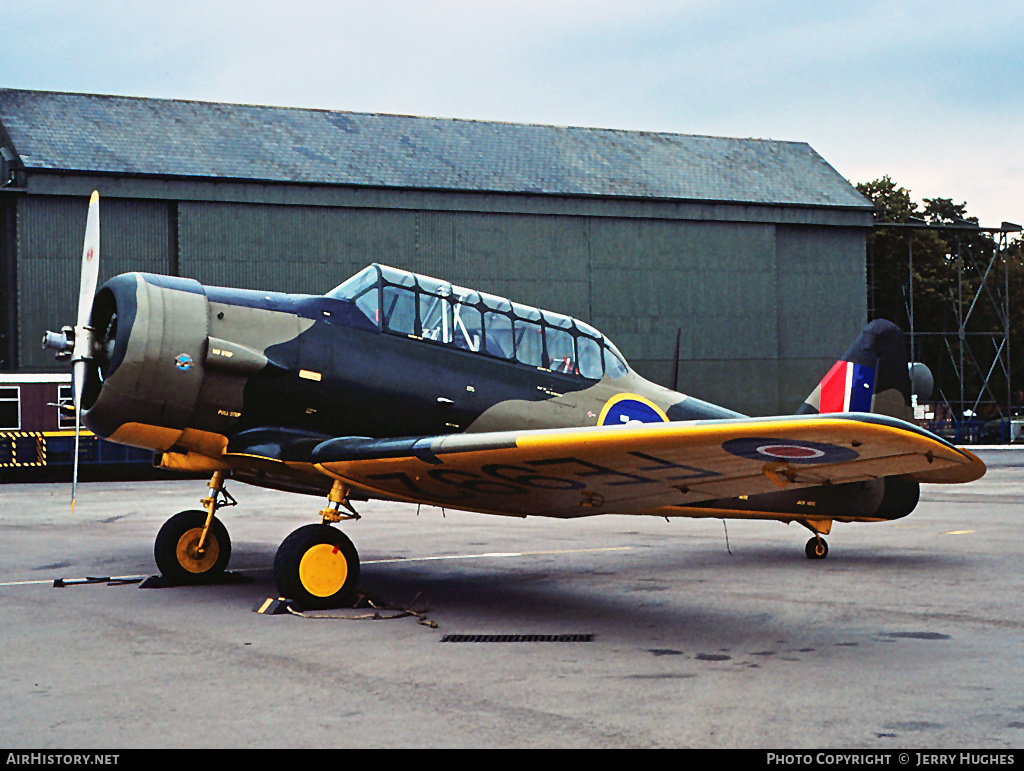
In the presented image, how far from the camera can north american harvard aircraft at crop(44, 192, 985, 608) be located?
7137mm

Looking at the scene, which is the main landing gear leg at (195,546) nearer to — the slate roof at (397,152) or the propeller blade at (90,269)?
the propeller blade at (90,269)

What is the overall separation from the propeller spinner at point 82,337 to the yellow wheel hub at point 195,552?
121 centimetres

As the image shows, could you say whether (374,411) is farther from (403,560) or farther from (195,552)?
(403,560)

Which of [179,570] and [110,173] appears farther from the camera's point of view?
[110,173]

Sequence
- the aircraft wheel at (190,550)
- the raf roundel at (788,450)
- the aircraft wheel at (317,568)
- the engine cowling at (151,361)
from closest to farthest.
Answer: the raf roundel at (788,450), the aircraft wheel at (317,568), the engine cowling at (151,361), the aircraft wheel at (190,550)

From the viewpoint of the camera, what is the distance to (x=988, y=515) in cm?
1650

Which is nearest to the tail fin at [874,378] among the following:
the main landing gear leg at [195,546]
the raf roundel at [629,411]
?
the raf roundel at [629,411]

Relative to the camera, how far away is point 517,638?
6.90 meters

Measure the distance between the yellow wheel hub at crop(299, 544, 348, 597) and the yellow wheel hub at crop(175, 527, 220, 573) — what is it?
207cm

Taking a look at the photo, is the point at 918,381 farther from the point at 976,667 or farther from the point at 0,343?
the point at 0,343

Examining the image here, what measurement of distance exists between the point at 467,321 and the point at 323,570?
102 inches

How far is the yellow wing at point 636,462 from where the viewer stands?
5723mm
